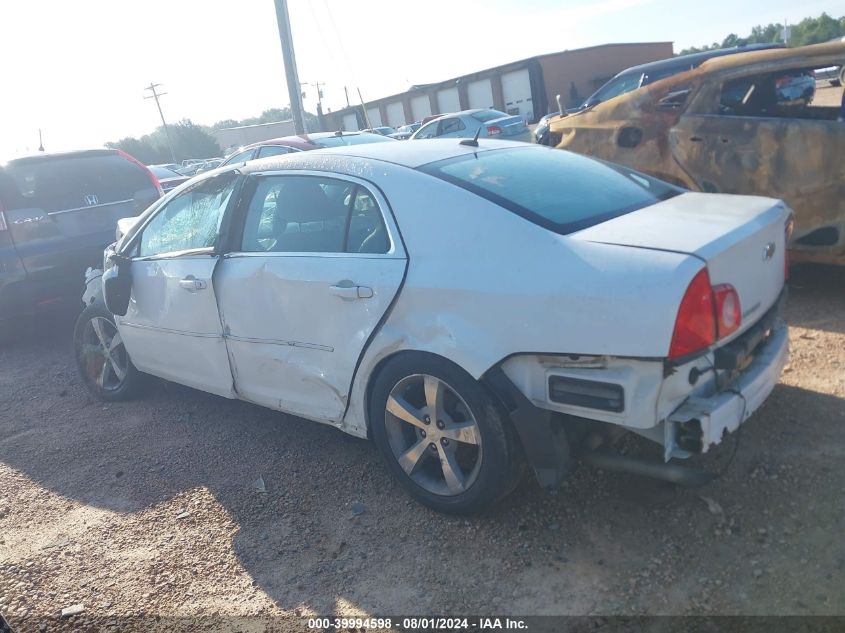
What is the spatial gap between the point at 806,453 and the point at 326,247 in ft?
7.92

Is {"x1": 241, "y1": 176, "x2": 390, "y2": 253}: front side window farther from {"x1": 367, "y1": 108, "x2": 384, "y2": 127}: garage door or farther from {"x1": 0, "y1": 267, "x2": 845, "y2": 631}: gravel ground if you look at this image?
{"x1": 367, "y1": 108, "x2": 384, "y2": 127}: garage door

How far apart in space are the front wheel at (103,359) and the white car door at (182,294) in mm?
348

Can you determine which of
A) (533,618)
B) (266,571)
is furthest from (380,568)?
(533,618)

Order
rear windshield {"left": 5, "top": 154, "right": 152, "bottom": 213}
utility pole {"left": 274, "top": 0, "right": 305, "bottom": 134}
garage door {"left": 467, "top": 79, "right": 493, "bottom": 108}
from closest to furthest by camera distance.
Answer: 1. rear windshield {"left": 5, "top": 154, "right": 152, "bottom": 213}
2. utility pole {"left": 274, "top": 0, "right": 305, "bottom": 134}
3. garage door {"left": 467, "top": 79, "right": 493, "bottom": 108}

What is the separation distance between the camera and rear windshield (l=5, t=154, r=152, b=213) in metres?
6.38

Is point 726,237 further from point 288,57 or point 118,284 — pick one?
point 288,57

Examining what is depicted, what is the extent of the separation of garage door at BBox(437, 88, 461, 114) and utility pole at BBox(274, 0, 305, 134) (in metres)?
29.8

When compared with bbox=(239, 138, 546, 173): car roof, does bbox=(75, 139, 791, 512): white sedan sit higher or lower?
lower

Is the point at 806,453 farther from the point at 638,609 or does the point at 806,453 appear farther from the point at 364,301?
the point at 364,301

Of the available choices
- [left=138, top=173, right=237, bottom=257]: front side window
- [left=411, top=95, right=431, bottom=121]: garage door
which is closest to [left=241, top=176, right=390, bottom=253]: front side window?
[left=138, top=173, right=237, bottom=257]: front side window

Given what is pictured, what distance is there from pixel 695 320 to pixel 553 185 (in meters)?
1.08

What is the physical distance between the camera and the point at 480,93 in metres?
42.7

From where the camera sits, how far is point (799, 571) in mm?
2531

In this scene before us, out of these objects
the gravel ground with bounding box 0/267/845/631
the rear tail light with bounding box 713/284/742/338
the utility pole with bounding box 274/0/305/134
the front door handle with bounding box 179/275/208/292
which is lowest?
the gravel ground with bounding box 0/267/845/631
